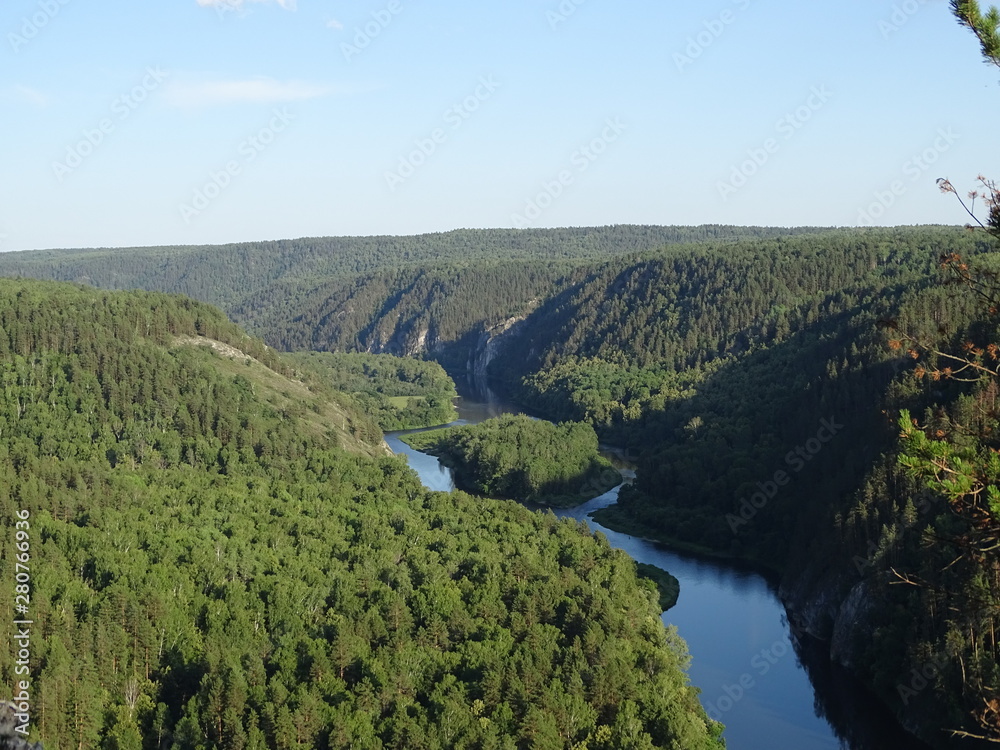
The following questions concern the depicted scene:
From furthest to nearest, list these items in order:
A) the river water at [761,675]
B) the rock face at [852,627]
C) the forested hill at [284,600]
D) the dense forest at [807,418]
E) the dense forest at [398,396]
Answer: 1. the dense forest at [398,396]
2. the rock face at [852,627]
3. the dense forest at [807,418]
4. the river water at [761,675]
5. the forested hill at [284,600]

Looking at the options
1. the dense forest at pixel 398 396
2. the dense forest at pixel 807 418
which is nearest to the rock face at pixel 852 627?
the dense forest at pixel 807 418

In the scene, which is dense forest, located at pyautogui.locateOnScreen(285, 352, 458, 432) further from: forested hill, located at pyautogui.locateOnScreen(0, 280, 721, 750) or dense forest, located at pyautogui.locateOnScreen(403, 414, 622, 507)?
forested hill, located at pyautogui.locateOnScreen(0, 280, 721, 750)

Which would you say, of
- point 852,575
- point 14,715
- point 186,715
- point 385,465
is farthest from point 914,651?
point 385,465

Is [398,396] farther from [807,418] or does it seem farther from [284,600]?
[284,600]

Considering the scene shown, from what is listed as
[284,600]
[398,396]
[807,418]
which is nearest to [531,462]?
[807,418]

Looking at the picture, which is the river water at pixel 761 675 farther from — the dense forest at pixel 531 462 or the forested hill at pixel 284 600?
the dense forest at pixel 531 462

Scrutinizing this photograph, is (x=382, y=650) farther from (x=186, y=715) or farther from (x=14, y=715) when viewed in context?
(x=14, y=715)
